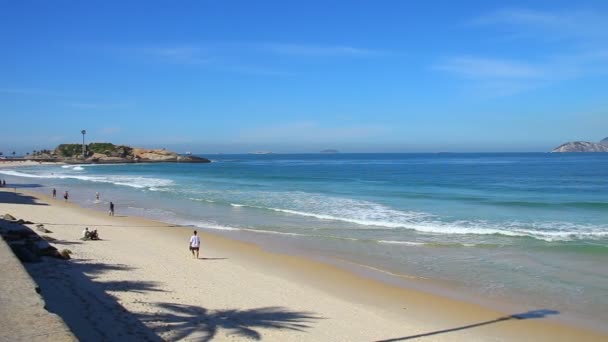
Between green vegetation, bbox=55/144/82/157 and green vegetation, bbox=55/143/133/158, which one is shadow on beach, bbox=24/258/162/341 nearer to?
green vegetation, bbox=55/143/133/158

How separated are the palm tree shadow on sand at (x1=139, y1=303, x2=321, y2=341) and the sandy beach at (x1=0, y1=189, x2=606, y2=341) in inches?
0.8

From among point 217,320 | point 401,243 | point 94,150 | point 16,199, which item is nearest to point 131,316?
point 217,320

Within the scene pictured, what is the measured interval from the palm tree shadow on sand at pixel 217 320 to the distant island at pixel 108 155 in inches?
4758

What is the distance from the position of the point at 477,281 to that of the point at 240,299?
7.03 metres

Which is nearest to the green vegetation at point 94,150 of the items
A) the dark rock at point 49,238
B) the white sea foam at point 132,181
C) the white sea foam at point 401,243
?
the white sea foam at point 132,181

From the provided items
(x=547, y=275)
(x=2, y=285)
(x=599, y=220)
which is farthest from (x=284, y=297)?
(x=599, y=220)

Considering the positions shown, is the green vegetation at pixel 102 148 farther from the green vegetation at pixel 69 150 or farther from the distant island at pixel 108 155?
the green vegetation at pixel 69 150

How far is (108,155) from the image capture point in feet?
424

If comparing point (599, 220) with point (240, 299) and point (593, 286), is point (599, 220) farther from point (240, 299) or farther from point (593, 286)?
point (240, 299)

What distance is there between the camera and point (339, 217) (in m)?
28.5

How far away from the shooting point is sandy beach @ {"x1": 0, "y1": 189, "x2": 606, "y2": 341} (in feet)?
32.4

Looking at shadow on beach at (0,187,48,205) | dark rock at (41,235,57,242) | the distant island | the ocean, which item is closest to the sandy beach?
dark rock at (41,235,57,242)

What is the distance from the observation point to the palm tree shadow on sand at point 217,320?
973cm

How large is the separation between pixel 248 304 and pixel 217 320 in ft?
5.05
